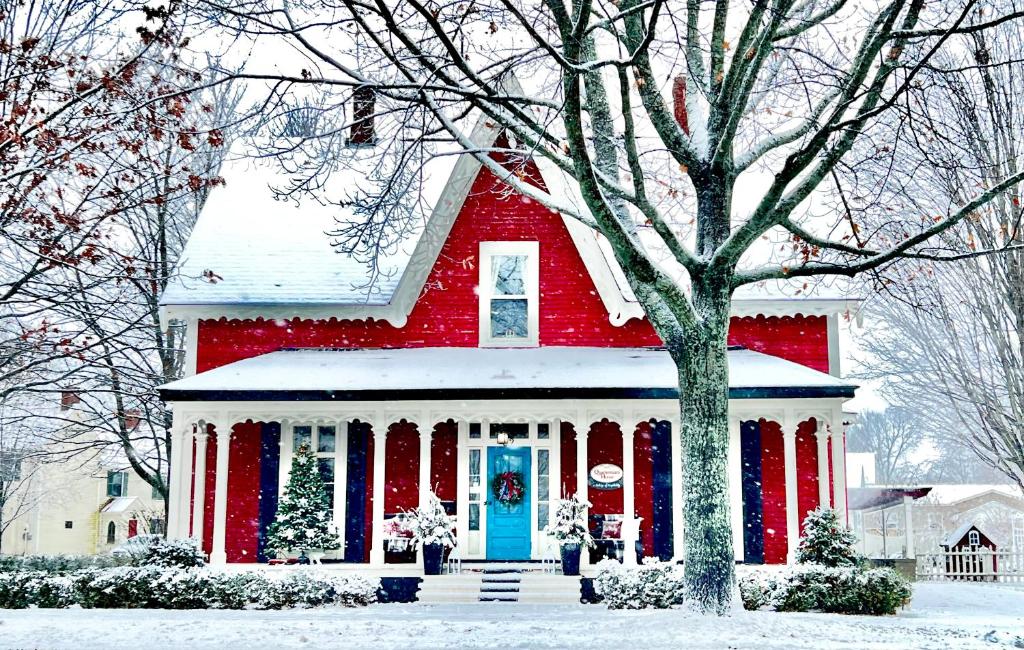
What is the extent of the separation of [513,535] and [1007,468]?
8256 millimetres

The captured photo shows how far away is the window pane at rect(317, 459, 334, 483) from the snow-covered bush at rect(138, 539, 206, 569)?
284 centimetres

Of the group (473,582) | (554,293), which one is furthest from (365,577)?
(554,293)

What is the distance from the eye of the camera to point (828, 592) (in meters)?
13.6

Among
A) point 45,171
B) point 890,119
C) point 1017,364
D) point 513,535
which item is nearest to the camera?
point 45,171

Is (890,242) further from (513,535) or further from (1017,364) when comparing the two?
(513,535)

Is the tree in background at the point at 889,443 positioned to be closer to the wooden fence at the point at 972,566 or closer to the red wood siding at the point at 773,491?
the wooden fence at the point at 972,566

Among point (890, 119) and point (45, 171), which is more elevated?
point (890, 119)

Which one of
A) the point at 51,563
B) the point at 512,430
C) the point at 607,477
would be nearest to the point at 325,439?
the point at 512,430

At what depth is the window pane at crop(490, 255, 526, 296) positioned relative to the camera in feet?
59.8

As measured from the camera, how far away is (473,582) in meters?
15.2

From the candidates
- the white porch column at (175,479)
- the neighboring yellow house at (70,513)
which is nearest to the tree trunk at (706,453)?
the white porch column at (175,479)

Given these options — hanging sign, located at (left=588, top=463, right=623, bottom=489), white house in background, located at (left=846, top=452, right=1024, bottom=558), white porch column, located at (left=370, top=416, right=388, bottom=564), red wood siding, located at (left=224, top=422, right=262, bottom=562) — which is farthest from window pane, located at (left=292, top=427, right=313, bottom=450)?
white house in background, located at (left=846, top=452, right=1024, bottom=558)

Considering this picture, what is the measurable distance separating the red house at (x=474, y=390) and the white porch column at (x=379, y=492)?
3 centimetres

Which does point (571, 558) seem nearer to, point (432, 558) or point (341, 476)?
point (432, 558)
